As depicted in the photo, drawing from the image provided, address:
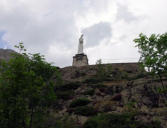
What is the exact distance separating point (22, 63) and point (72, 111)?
1346cm

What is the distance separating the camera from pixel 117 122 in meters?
21.1

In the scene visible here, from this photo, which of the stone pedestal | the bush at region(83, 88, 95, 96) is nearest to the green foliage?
the bush at region(83, 88, 95, 96)

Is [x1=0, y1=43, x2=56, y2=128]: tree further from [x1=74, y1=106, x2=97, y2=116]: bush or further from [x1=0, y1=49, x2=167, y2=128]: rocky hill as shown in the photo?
[x1=74, y1=106, x2=97, y2=116]: bush

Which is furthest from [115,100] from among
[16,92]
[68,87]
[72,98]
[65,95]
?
[16,92]

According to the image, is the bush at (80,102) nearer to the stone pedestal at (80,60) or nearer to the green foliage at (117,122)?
the green foliage at (117,122)

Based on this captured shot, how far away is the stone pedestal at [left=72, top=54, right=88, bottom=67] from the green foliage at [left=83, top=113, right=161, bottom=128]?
4294cm

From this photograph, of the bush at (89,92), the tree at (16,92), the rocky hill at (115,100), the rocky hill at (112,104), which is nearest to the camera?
the tree at (16,92)

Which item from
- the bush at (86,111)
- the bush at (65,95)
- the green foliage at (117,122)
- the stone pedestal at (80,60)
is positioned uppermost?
the stone pedestal at (80,60)

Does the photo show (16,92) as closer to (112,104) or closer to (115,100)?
(112,104)

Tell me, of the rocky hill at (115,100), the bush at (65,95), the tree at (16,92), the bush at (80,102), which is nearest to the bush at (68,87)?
the rocky hill at (115,100)

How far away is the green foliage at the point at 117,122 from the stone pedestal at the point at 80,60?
141 feet

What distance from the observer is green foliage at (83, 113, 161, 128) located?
20.2 meters

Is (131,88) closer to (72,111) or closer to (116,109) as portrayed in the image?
(116,109)

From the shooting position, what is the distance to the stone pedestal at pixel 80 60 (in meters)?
64.5
